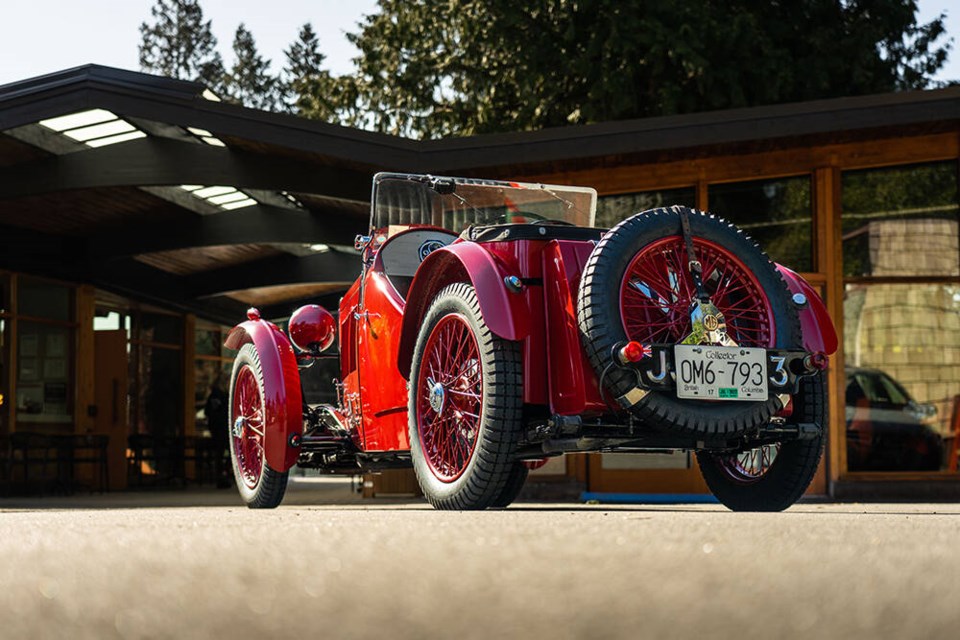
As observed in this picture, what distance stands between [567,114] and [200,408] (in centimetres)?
831

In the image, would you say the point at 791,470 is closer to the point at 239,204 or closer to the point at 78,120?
the point at 78,120

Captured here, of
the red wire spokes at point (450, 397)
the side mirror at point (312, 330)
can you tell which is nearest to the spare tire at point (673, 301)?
the red wire spokes at point (450, 397)

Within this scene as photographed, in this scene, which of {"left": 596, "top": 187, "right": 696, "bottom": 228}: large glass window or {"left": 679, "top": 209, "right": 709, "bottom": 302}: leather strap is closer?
{"left": 679, "top": 209, "right": 709, "bottom": 302}: leather strap

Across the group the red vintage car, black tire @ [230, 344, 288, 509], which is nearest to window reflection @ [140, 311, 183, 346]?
black tire @ [230, 344, 288, 509]

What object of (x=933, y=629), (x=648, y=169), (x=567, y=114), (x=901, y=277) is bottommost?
(x=933, y=629)

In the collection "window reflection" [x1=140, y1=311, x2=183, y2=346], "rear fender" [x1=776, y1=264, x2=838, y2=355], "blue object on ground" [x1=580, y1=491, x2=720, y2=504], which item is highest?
"window reflection" [x1=140, y1=311, x2=183, y2=346]

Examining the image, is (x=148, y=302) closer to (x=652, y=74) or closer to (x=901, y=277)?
(x=652, y=74)

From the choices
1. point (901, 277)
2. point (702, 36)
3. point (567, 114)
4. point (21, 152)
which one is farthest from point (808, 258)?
point (567, 114)

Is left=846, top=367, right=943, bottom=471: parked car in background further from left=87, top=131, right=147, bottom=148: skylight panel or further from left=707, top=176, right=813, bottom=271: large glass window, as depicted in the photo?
left=87, top=131, right=147, bottom=148: skylight panel

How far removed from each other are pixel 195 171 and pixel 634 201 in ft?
13.3

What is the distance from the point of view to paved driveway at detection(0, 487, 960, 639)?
209 cm

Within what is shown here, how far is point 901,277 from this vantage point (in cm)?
1155

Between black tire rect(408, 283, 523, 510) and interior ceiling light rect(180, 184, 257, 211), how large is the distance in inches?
348

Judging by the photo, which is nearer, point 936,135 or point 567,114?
point 936,135
